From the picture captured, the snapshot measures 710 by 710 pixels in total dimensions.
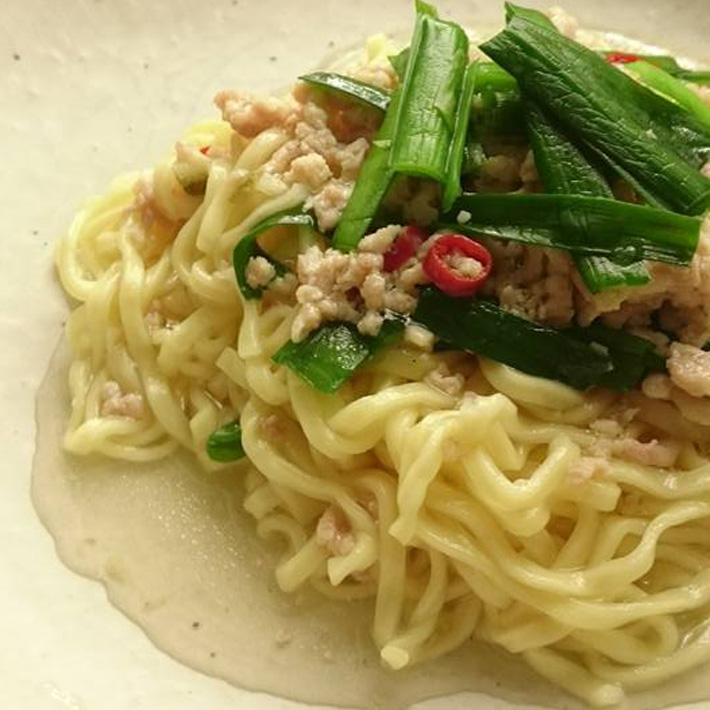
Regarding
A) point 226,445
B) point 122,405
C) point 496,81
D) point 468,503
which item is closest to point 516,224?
point 496,81

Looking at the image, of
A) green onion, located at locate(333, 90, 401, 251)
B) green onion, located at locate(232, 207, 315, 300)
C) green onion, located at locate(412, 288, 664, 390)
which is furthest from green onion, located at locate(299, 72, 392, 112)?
green onion, located at locate(412, 288, 664, 390)

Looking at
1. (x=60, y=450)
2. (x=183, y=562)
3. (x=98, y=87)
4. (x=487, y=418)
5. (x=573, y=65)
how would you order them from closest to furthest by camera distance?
(x=487, y=418) < (x=573, y=65) < (x=183, y=562) < (x=60, y=450) < (x=98, y=87)

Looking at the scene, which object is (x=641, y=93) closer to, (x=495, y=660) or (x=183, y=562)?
(x=495, y=660)

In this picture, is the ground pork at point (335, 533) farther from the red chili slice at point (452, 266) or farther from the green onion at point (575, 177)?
the green onion at point (575, 177)

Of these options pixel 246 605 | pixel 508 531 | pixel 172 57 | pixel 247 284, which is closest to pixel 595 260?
pixel 508 531

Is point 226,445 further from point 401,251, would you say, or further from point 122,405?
point 401,251

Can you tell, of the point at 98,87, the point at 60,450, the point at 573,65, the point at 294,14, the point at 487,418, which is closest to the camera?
the point at 487,418

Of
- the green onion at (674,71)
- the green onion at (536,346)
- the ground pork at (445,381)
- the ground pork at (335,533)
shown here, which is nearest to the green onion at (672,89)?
the green onion at (674,71)
